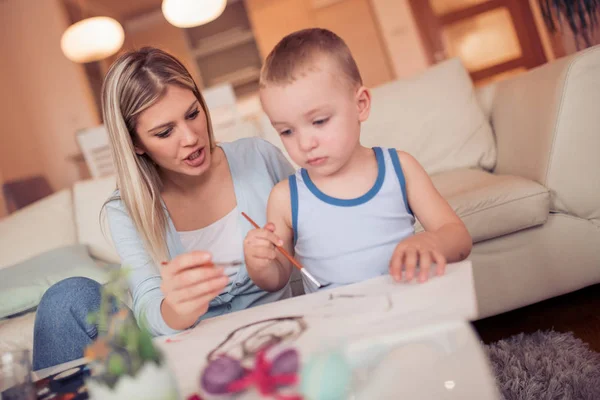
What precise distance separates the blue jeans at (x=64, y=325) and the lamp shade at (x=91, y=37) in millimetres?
2861

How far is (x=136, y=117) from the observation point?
1146 mm

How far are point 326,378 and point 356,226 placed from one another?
1.86 feet

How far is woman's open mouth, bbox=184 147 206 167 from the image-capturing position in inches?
44.4

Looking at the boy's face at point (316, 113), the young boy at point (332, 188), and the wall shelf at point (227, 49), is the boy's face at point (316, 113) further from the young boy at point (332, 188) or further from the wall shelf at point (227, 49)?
the wall shelf at point (227, 49)

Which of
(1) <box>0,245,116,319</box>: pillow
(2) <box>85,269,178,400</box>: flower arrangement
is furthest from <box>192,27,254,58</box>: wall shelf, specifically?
(2) <box>85,269,178,400</box>: flower arrangement

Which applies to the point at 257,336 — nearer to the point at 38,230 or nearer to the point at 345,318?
the point at 345,318

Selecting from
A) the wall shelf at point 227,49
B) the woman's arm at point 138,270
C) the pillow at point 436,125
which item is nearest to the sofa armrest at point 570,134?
the pillow at point 436,125

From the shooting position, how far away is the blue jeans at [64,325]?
1.07m

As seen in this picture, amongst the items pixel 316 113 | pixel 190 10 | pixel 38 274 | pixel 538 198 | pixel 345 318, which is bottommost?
pixel 538 198

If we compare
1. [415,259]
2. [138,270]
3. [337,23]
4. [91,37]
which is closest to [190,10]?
[91,37]

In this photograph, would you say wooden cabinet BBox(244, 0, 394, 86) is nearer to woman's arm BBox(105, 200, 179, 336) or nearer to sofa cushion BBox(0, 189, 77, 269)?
sofa cushion BBox(0, 189, 77, 269)

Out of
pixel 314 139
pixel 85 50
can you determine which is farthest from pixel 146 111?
pixel 85 50

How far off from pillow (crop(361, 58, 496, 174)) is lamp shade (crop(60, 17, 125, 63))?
214 centimetres

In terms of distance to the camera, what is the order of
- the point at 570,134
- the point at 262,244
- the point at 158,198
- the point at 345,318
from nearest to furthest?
the point at 345,318
the point at 262,244
the point at 158,198
the point at 570,134
